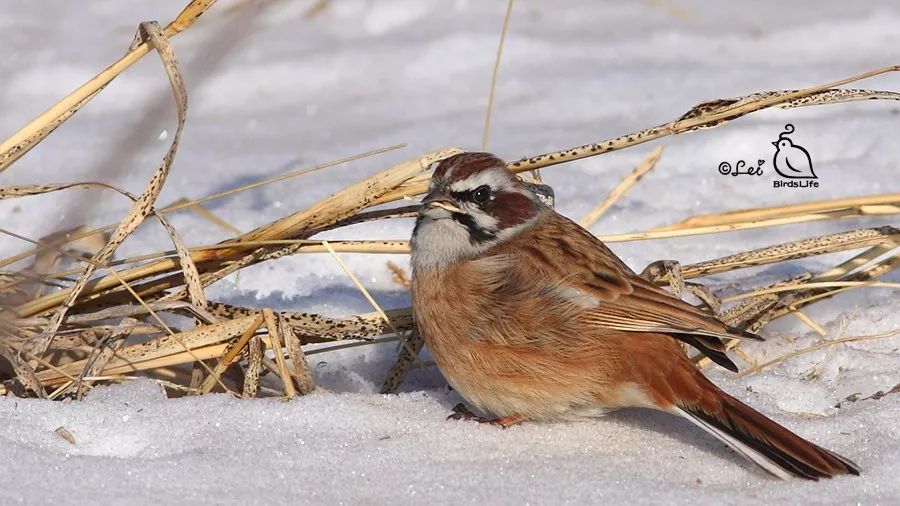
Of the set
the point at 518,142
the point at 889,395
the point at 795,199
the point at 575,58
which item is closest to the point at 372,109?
the point at 518,142

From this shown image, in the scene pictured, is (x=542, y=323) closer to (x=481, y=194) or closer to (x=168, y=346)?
(x=481, y=194)

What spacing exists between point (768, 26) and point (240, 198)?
3.90m

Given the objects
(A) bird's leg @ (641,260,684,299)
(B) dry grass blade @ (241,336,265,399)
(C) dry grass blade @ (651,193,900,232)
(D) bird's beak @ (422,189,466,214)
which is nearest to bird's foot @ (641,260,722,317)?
(A) bird's leg @ (641,260,684,299)

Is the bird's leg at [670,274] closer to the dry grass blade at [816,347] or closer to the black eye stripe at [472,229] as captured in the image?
the dry grass blade at [816,347]

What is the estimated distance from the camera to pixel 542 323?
3.34m

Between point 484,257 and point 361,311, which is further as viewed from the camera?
point 361,311

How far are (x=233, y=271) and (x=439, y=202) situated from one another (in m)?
0.72

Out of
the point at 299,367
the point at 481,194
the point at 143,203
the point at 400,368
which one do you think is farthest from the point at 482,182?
the point at 143,203

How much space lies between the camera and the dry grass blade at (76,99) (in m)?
3.37

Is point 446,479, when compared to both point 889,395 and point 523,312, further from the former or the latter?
point 889,395

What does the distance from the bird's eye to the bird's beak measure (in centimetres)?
6

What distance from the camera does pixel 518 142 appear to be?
611 cm

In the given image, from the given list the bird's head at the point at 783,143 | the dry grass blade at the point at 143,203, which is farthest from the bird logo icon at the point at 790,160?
the dry grass blade at the point at 143,203

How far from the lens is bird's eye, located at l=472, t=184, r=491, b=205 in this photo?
11.9 feet
